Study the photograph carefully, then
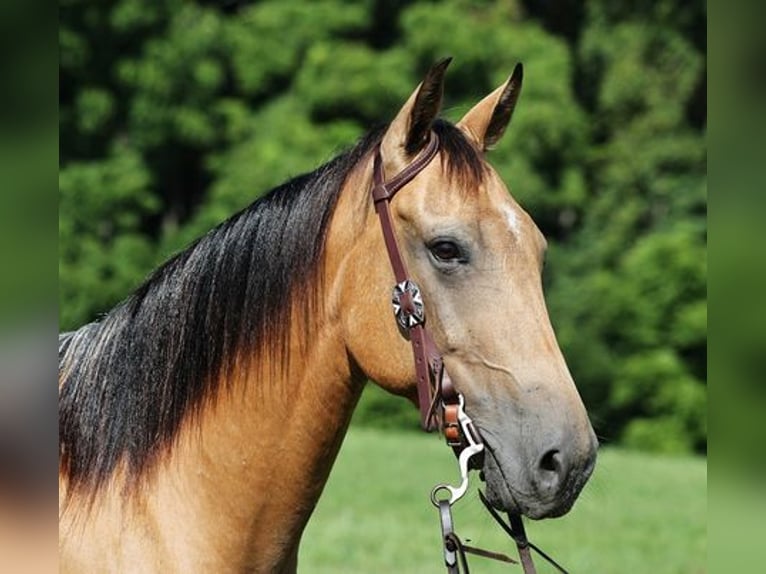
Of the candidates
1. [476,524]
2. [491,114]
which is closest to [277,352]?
[491,114]

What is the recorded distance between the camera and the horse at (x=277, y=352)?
7.91 feet

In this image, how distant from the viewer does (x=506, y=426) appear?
2322 millimetres

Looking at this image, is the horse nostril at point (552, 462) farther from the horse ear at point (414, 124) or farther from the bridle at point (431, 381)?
the horse ear at point (414, 124)

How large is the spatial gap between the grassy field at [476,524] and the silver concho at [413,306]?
11.0 ft

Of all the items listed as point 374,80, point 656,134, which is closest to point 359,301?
point 374,80

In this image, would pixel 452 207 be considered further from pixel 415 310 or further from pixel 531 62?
pixel 531 62

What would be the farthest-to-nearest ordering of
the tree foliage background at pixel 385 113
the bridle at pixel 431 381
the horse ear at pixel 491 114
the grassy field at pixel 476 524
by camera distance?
the tree foliage background at pixel 385 113 < the grassy field at pixel 476 524 < the horse ear at pixel 491 114 < the bridle at pixel 431 381

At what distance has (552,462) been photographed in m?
2.28

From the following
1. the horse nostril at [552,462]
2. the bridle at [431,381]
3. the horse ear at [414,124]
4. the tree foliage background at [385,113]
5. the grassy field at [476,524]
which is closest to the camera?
the horse nostril at [552,462]

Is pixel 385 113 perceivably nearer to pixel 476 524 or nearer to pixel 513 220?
pixel 476 524

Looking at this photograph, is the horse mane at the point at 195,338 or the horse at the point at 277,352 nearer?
the horse at the point at 277,352

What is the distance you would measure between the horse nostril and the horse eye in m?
0.46

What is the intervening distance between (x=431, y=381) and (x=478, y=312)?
0.19 meters

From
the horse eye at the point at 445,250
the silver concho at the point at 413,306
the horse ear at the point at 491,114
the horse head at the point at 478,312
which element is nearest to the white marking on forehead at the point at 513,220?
the horse head at the point at 478,312
